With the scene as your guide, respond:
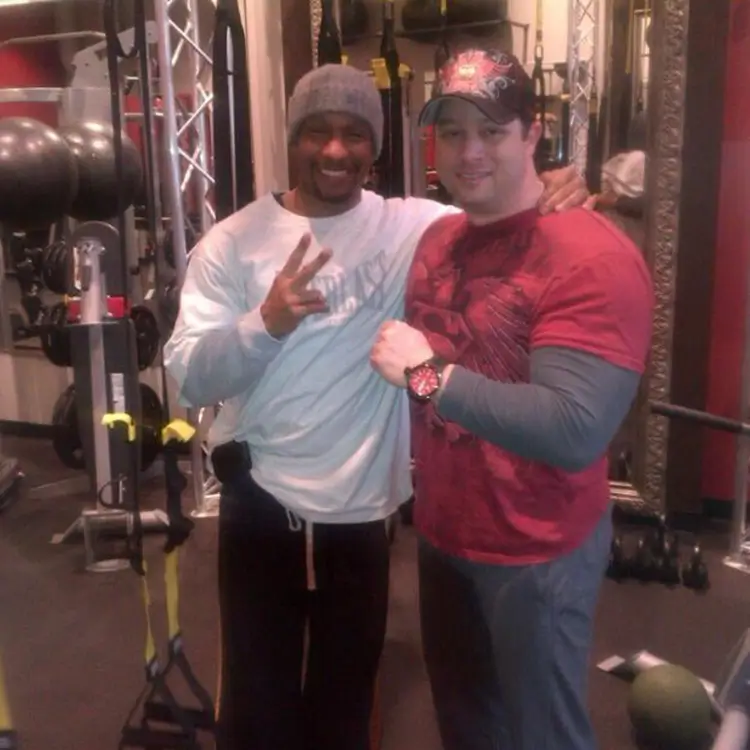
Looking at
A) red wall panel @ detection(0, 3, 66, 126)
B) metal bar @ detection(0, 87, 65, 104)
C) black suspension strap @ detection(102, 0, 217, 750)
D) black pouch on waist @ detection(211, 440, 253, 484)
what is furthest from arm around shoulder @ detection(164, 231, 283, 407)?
red wall panel @ detection(0, 3, 66, 126)

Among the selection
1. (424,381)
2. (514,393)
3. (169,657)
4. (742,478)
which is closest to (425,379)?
(424,381)

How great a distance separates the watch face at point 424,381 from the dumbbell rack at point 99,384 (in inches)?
91.1

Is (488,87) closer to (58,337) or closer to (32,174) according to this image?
(32,174)

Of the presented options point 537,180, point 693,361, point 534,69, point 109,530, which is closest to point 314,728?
point 537,180

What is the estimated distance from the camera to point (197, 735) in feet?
6.93

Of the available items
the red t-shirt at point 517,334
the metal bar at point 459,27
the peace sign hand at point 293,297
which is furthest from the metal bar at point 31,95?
the red t-shirt at point 517,334

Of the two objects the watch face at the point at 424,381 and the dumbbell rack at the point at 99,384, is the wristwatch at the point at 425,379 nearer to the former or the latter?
the watch face at the point at 424,381

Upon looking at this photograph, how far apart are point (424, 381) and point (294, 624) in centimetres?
67

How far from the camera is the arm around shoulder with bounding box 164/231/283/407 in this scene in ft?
4.33

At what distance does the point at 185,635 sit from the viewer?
2654 mm

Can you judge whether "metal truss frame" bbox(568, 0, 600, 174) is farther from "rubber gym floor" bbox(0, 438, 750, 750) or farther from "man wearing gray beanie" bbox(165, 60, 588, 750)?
"man wearing gray beanie" bbox(165, 60, 588, 750)

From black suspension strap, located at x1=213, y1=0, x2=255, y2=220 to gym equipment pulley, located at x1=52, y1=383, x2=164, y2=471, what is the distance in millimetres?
1990

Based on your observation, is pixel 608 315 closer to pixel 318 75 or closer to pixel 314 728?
pixel 318 75

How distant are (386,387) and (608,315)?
50 cm
